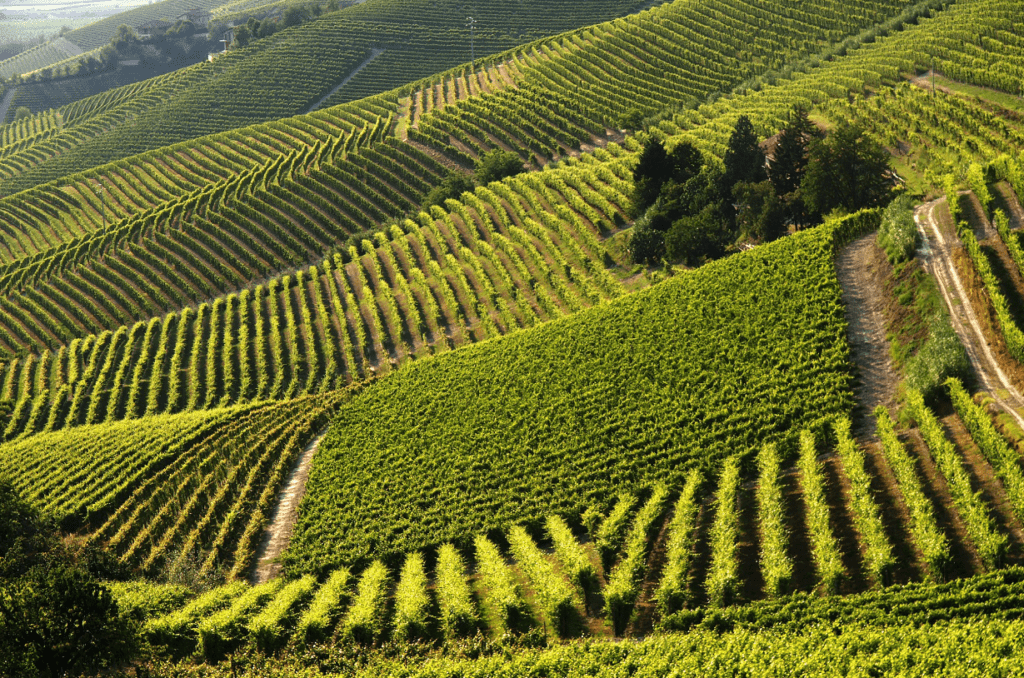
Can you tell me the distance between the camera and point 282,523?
129ft

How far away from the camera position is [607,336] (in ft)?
141

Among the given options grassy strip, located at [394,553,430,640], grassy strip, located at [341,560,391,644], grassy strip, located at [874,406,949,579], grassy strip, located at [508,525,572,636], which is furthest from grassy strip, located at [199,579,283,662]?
grassy strip, located at [874,406,949,579]

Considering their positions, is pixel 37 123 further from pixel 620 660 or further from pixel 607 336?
pixel 620 660

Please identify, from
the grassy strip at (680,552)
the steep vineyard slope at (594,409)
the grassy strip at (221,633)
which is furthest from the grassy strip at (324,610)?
the grassy strip at (680,552)

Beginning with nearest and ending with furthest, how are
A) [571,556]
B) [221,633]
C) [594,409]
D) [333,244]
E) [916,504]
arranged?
[916,504] < [221,633] < [571,556] < [594,409] < [333,244]

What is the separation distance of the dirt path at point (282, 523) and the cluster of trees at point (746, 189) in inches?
1094

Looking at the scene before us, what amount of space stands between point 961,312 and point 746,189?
22991 mm

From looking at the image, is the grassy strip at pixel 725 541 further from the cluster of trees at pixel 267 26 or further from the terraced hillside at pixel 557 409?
the cluster of trees at pixel 267 26

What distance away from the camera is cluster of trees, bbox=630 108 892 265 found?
49.1m

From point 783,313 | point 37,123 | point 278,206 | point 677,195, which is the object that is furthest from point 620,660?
point 37,123

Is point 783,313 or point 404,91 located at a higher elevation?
point 404,91

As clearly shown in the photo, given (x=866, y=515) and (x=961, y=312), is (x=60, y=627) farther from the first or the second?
(x=961, y=312)

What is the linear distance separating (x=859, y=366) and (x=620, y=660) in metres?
18.5

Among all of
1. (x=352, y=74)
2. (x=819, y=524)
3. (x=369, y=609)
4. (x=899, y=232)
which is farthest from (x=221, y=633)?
(x=352, y=74)
